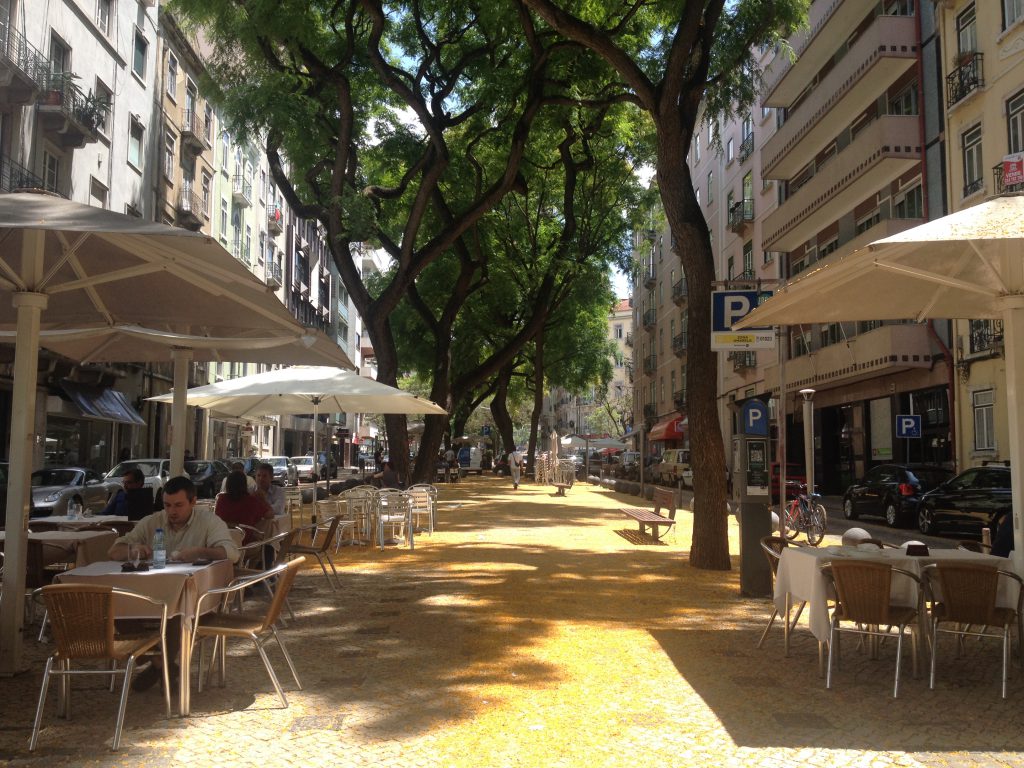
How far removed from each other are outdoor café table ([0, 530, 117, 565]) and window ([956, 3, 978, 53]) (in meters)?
22.7

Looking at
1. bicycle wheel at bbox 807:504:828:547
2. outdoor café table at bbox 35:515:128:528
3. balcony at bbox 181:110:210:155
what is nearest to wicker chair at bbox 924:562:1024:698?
outdoor café table at bbox 35:515:128:528

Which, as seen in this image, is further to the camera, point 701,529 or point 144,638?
point 701,529

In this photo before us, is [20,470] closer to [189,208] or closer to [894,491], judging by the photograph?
[894,491]

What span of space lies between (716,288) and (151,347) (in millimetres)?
6621

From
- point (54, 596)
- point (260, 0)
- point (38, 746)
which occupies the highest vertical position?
point (260, 0)

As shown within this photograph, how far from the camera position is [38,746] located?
466 centimetres

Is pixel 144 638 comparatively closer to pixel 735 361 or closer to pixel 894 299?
pixel 894 299

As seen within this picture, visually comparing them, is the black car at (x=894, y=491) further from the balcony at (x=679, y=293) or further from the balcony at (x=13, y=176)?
the balcony at (x=679, y=293)

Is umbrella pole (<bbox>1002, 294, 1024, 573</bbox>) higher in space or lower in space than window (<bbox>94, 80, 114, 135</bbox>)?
lower

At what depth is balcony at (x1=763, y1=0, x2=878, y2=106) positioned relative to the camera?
27469 millimetres

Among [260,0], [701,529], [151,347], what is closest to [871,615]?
[701,529]

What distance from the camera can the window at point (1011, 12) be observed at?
20531mm

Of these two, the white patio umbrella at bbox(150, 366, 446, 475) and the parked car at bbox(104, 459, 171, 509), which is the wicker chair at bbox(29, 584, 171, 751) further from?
the parked car at bbox(104, 459, 171, 509)

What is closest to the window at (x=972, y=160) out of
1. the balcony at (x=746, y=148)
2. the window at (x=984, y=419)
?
the window at (x=984, y=419)
